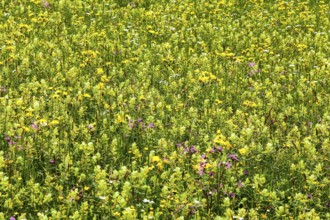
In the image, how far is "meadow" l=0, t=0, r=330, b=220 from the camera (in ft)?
16.3

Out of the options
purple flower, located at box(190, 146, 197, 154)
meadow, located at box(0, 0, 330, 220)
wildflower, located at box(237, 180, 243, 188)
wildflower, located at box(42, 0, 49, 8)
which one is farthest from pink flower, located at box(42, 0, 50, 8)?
wildflower, located at box(237, 180, 243, 188)

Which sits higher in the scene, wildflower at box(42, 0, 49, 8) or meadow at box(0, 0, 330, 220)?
wildflower at box(42, 0, 49, 8)

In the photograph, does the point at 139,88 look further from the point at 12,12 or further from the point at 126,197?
the point at 12,12

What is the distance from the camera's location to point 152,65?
8992 millimetres

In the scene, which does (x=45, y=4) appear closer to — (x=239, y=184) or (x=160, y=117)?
(x=160, y=117)

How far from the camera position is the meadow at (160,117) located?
4957mm

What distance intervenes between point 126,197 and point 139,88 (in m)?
3.16

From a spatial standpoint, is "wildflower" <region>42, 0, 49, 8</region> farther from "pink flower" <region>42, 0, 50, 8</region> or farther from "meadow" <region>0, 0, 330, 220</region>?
"meadow" <region>0, 0, 330, 220</region>

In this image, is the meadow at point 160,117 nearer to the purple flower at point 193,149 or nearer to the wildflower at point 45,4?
the purple flower at point 193,149

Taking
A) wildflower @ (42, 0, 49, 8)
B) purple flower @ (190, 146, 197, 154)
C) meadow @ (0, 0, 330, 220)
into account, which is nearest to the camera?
meadow @ (0, 0, 330, 220)

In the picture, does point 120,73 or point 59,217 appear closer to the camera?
point 59,217

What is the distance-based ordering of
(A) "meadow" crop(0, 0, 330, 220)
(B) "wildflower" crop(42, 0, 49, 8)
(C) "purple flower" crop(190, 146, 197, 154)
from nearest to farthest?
(A) "meadow" crop(0, 0, 330, 220) < (C) "purple flower" crop(190, 146, 197, 154) < (B) "wildflower" crop(42, 0, 49, 8)

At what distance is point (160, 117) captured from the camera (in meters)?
6.68

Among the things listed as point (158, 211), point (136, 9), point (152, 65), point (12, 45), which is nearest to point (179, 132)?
point (158, 211)
